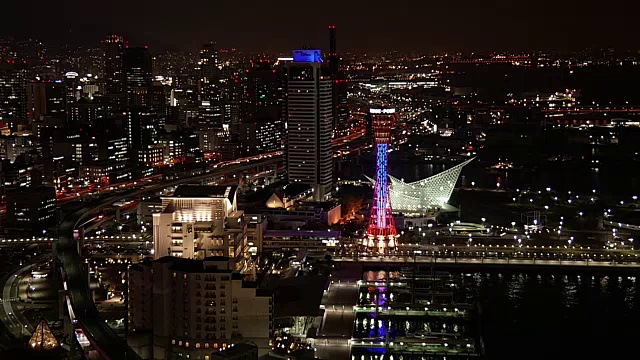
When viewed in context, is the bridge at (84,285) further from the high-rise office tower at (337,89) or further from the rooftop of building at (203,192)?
the high-rise office tower at (337,89)

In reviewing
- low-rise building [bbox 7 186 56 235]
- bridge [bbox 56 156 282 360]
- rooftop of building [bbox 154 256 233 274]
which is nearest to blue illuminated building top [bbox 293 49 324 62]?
bridge [bbox 56 156 282 360]

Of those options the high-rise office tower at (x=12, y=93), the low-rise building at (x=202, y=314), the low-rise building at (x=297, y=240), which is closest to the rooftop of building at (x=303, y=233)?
the low-rise building at (x=297, y=240)

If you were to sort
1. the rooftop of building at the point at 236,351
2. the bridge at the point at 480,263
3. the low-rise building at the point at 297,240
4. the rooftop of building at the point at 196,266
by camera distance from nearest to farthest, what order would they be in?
1. the rooftop of building at the point at 236,351
2. the rooftop of building at the point at 196,266
3. the bridge at the point at 480,263
4. the low-rise building at the point at 297,240

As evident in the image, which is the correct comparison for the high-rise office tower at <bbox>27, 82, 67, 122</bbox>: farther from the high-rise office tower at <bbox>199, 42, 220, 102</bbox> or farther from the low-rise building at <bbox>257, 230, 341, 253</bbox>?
the low-rise building at <bbox>257, 230, 341, 253</bbox>

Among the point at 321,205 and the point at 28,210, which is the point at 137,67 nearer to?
the point at 28,210

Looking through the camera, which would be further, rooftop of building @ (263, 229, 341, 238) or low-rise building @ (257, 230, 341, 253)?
rooftop of building @ (263, 229, 341, 238)

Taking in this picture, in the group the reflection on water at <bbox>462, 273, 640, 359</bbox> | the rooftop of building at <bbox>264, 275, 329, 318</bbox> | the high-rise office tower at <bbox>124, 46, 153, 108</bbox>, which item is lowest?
the reflection on water at <bbox>462, 273, 640, 359</bbox>

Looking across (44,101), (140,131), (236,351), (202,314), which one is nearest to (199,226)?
(202,314)

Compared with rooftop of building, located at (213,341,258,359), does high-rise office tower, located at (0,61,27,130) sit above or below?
above
